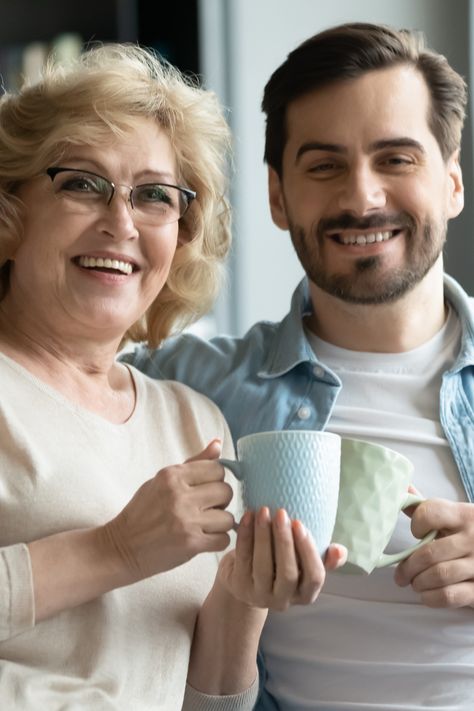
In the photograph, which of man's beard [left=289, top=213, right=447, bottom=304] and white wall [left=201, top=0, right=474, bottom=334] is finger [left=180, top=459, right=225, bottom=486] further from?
white wall [left=201, top=0, right=474, bottom=334]

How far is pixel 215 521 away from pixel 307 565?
4.8 inches

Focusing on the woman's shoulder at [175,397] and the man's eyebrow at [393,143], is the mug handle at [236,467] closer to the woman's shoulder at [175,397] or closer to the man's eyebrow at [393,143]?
the woman's shoulder at [175,397]

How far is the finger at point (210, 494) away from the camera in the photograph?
45.0 inches

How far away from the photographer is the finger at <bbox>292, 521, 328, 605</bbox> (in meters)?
1.06

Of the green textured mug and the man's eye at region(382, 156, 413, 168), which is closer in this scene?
the green textured mug

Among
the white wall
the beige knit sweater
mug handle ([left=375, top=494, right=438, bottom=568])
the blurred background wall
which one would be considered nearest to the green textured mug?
mug handle ([left=375, top=494, right=438, bottom=568])

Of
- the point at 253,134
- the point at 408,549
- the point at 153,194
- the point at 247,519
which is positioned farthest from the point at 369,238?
the point at 253,134

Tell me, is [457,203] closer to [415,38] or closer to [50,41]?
[415,38]

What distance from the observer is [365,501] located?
1158 mm

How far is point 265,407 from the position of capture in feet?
5.31

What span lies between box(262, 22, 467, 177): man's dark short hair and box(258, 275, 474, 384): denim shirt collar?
0.23 meters

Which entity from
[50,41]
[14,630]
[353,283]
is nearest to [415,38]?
[353,283]

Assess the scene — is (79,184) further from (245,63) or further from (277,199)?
(245,63)

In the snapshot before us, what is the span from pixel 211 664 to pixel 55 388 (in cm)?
42
